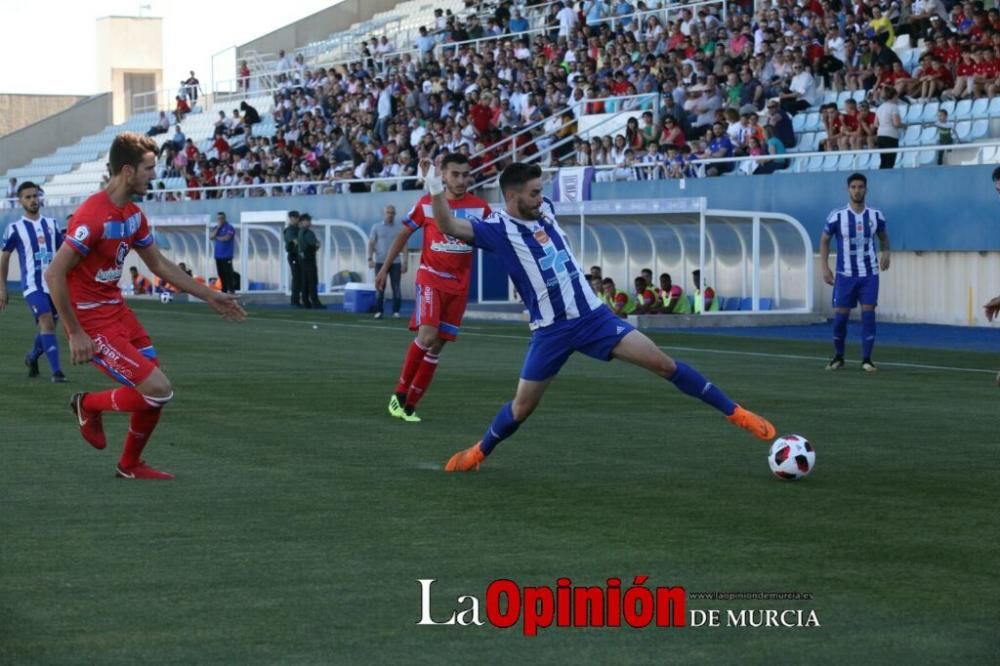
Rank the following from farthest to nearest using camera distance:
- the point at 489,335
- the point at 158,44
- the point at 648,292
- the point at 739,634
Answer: the point at 158,44 < the point at 648,292 < the point at 489,335 < the point at 739,634

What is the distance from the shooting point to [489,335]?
2486cm

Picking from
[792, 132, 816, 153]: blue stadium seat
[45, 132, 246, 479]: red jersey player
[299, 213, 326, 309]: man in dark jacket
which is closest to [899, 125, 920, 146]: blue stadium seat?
[792, 132, 816, 153]: blue stadium seat

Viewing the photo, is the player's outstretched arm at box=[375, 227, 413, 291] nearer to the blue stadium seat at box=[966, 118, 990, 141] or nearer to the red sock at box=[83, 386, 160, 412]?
the red sock at box=[83, 386, 160, 412]

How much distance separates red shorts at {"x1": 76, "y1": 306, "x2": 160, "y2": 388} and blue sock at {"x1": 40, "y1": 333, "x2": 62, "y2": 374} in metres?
6.92

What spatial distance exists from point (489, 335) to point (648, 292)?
12.0ft

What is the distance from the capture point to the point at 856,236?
18141mm

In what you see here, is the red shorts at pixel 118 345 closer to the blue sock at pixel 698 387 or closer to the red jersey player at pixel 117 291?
the red jersey player at pixel 117 291

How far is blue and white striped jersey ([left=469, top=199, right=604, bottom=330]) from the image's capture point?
384 inches

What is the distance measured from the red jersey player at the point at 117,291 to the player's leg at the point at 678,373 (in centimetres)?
222

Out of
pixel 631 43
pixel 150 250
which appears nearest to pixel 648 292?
pixel 631 43

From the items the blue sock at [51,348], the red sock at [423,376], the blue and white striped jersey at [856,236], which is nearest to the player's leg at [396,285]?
the blue and white striped jersey at [856,236]

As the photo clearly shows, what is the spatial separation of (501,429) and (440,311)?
2.97m

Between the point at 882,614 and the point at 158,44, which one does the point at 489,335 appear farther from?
the point at 158,44

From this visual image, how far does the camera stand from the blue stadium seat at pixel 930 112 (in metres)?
26.1
